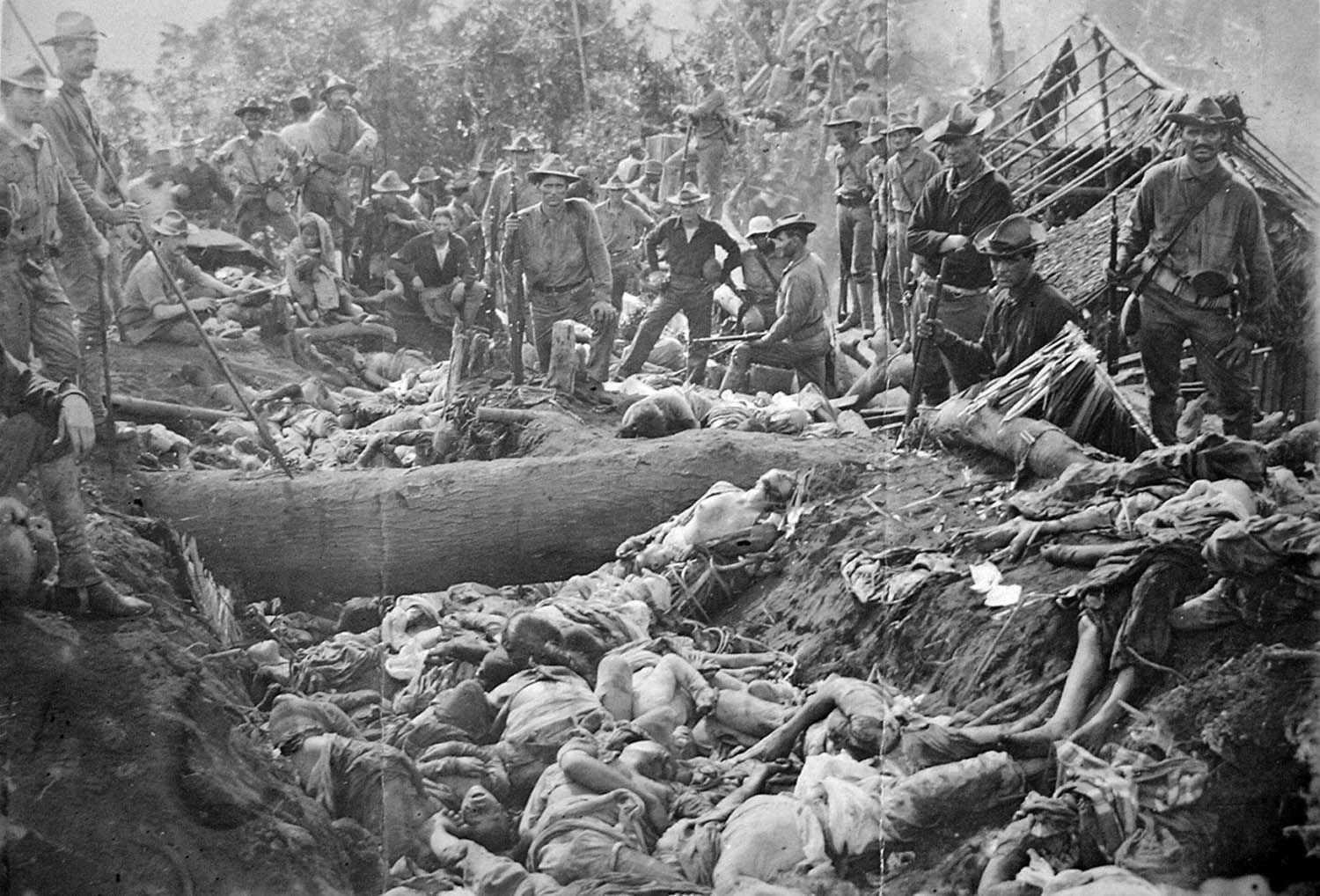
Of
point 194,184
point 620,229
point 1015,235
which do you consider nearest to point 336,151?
point 194,184

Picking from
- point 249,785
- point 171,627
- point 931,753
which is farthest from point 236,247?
point 931,753

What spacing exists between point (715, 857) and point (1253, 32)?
338 cm

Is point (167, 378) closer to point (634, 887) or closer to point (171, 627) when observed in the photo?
point (171, 627)

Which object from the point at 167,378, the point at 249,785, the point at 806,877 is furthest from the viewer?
the point at 167,378

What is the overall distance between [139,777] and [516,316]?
221 centimetres

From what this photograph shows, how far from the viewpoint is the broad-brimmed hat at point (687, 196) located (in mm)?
5625

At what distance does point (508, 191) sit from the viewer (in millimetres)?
5789

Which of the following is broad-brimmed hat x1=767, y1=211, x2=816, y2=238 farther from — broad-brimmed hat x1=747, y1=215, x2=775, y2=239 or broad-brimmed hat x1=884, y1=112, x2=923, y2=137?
broad-brimmed hat x1=884, y1=112, x2=923, y2=137

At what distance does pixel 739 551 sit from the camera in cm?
539

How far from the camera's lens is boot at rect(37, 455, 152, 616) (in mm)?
5371

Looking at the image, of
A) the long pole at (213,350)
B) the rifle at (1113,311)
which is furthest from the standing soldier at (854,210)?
the long pole at (213,350)

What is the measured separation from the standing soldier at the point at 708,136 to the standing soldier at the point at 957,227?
0.79m

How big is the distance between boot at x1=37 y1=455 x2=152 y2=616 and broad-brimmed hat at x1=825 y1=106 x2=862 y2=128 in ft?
10.1

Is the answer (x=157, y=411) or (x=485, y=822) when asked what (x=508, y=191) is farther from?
(x=485, y=822)
